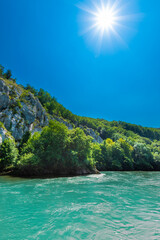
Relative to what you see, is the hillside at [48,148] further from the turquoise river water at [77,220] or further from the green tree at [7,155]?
the turquoise river water at [77,220]

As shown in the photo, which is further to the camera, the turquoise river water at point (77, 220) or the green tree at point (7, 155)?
the green tree at point (7, 155)

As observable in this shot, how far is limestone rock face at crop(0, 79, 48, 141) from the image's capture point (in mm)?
52831

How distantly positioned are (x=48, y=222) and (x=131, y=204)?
7.01 m

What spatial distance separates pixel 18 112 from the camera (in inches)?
2324

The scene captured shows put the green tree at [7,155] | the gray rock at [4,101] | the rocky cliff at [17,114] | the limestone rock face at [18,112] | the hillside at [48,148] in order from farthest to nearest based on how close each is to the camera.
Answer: the gray rock at [4,101]
the limestone rock face at [18,112]
the rocky cliff at [17,114]
the green tree at [7,155]
the hillside at [48,148]

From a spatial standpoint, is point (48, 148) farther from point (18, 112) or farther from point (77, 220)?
point (18, 112)

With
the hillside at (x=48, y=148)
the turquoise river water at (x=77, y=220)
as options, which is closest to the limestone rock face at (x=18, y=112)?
the hillside at (x=48, y=148)

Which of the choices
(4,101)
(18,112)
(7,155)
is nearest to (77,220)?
(7,155)

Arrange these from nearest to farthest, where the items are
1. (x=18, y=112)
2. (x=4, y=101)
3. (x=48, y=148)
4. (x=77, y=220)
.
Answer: (x=77, y=220), (x=48, y=148), (x=4, y=101), (x=18, y=112)

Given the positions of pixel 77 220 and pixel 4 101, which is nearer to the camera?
pixel 77 220

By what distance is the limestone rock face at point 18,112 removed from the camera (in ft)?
173

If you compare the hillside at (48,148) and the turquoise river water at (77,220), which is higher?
the hillside at (48,148)

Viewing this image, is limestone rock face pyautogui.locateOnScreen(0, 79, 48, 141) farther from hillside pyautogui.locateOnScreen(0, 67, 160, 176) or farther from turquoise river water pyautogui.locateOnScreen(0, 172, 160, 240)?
turquoise river water pyautogui.locateOnScreen(0, 172, 160, 240)

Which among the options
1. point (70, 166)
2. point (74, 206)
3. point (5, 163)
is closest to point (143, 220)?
point (74, 206)
